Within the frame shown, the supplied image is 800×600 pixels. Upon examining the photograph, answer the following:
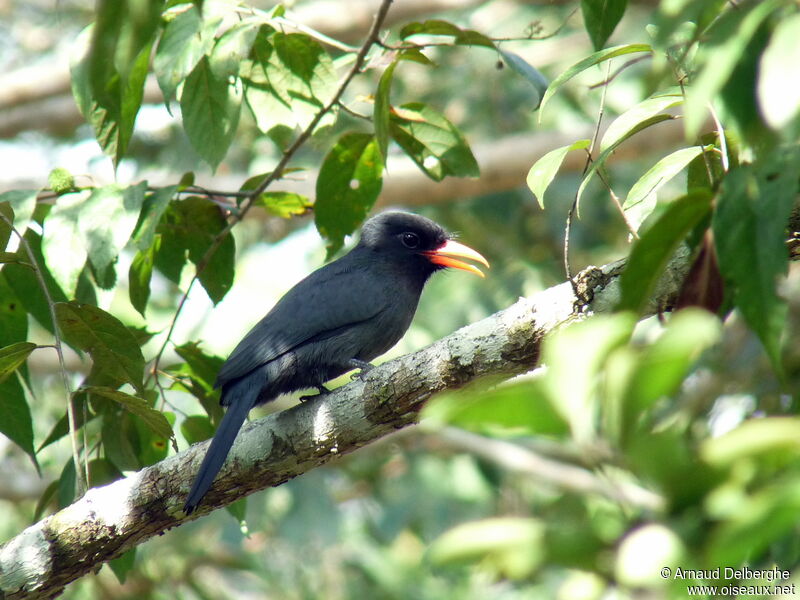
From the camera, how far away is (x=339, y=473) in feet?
33.5

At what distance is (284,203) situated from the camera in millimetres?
3871

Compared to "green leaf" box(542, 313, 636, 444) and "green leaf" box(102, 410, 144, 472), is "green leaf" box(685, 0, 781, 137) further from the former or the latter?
"green leaf" box(102, 410, 144, 472)

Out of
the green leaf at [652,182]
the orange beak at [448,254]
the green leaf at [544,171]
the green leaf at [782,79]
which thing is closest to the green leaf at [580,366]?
the green leaf at [782,79]

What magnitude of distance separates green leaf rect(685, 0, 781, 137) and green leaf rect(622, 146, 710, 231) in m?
1.25

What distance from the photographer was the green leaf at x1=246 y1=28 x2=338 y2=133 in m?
3.21

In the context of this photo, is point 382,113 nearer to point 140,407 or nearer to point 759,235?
point 140,407

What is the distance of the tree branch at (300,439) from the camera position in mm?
2949

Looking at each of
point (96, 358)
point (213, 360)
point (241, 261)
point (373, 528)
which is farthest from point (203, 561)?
point (96, 358)

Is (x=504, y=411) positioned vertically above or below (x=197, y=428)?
below

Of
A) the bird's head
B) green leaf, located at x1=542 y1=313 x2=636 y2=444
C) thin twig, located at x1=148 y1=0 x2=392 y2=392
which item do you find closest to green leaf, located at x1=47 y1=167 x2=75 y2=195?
thin twig, located at x1=148 y1=0 x2=392 y2=392

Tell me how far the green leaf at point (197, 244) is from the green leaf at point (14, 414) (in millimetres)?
731

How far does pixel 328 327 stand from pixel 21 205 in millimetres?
1738

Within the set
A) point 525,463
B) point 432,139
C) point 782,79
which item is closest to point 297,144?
point 432,139

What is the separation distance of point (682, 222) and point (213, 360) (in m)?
2.61
